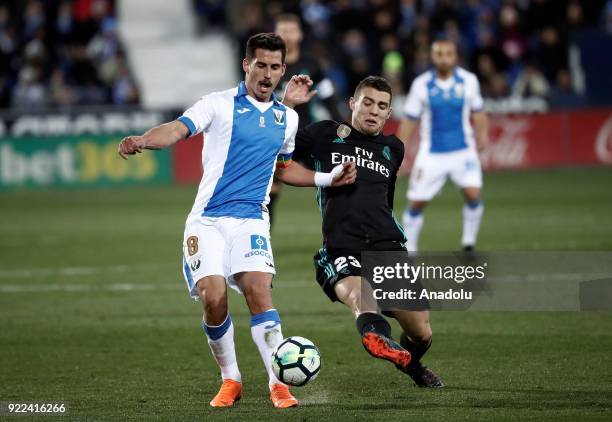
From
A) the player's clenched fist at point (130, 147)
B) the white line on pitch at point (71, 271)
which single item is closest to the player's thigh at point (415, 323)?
the player's clenched fist at point (130, 147)

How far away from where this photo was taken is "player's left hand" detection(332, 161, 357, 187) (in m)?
7.22

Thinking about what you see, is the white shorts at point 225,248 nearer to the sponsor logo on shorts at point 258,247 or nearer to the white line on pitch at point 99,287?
the sponsor logo on shorts at point 258,247

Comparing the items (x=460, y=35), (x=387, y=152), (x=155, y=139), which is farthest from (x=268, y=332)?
(x=460, y=35)

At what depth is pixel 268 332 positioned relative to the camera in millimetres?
6922

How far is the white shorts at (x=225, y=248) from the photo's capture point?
689 cm

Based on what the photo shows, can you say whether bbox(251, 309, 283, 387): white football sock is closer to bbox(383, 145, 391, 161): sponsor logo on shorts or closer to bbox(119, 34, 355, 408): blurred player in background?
bbox(119, 34, 355, 408): blurred player in background

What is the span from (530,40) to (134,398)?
72.0 ft

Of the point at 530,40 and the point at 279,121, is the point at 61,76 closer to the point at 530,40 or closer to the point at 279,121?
the point at 530,40

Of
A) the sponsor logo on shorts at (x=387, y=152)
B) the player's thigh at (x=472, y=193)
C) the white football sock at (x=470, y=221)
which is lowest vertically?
the white football sock at (x=470, y=221)

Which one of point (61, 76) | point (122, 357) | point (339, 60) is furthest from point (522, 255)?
point (61, 76)

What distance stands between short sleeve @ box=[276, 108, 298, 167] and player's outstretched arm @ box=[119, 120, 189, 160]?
0.72m

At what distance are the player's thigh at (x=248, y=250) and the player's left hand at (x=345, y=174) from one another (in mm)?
570

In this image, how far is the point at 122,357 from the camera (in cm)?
870

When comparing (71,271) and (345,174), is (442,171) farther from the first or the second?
(345,174)
